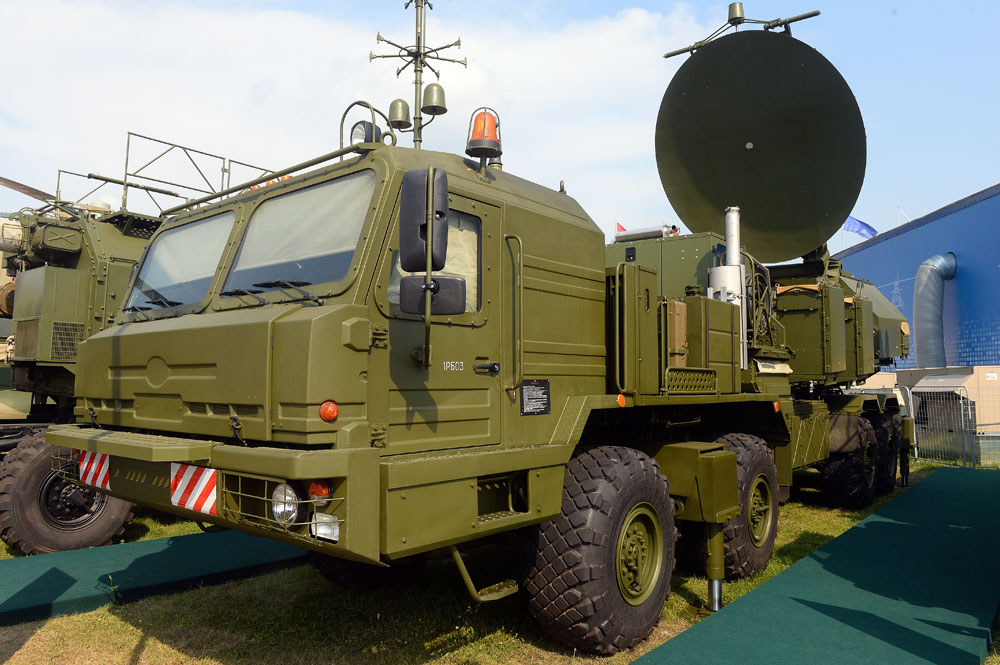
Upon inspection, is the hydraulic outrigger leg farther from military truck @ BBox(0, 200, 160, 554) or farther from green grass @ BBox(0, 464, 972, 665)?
military truck @ BBox(0, 200, 160, 554)

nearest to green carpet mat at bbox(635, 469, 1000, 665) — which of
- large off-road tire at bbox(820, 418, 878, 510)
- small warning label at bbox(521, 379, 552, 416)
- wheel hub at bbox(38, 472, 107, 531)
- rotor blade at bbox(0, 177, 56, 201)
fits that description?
large off-road tire at bbox(820, 418, 878, 510)

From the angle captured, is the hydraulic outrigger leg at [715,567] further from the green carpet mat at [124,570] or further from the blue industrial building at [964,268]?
the blue industrial building at [964,268]

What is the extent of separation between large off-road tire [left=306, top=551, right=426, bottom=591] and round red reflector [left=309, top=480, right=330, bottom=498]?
7.46 ft

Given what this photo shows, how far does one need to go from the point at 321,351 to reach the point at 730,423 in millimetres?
4556

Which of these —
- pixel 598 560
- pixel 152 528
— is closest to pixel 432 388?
pixel 598 560

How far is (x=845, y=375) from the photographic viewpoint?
8.60 m

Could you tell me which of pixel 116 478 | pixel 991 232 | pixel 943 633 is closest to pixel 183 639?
pixel 116 478

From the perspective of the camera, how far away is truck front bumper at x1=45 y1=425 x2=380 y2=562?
282cm

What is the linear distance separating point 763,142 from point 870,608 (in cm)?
494

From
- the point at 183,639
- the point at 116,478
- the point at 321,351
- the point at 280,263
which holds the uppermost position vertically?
the point at 280,263

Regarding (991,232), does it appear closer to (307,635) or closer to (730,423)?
(730,423)

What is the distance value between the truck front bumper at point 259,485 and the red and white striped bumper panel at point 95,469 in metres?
0.19

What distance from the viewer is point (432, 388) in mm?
3340

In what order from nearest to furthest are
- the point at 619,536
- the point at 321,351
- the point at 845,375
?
the point at 321,351 < the point at 619,536 < the point at 845,375
